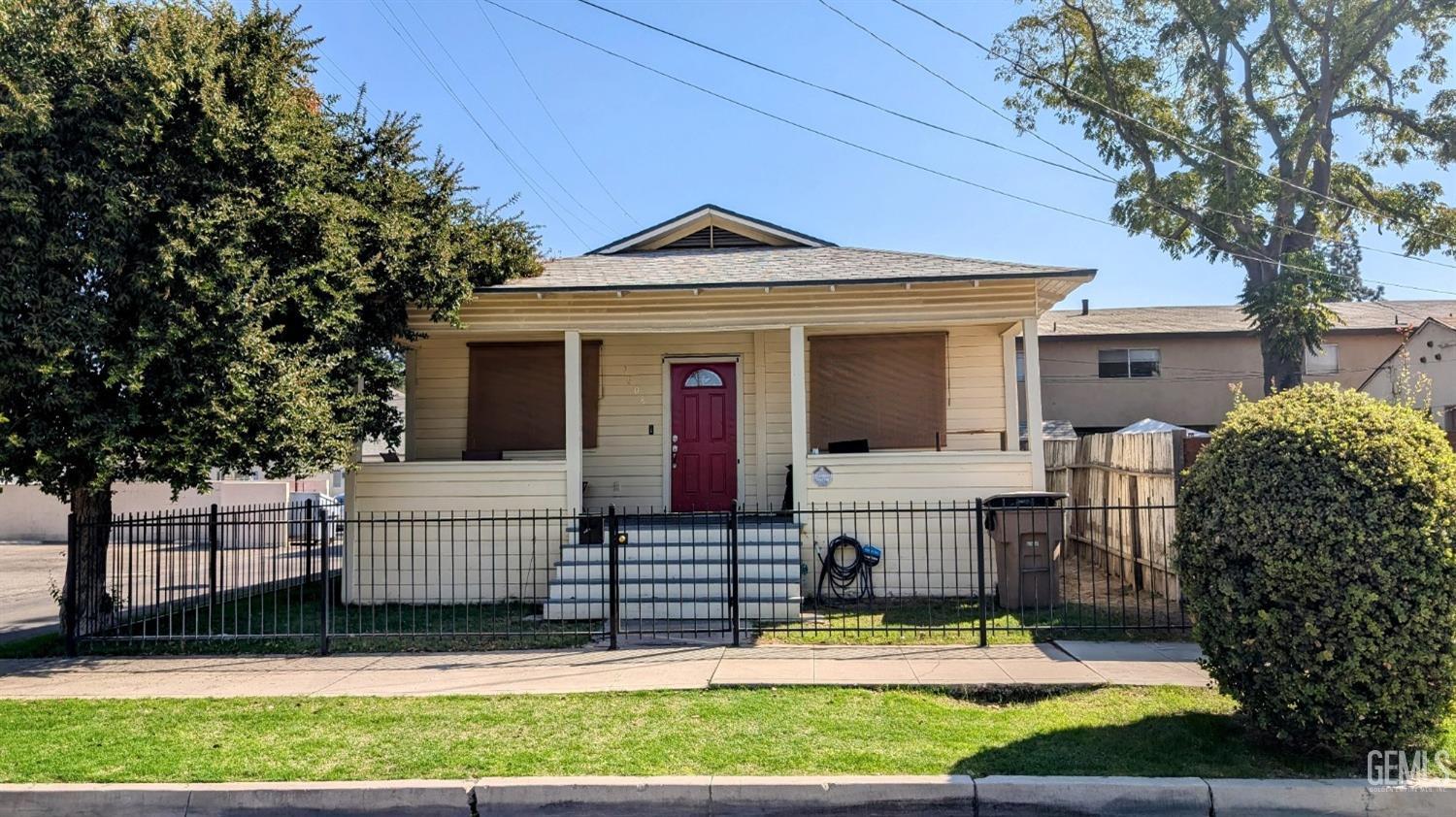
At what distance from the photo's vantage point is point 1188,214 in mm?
23453

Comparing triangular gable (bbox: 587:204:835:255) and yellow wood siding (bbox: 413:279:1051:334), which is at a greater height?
triangular gable (bbox: 587:204:835:255)

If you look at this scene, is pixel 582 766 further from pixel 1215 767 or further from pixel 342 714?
pixel 1215 767

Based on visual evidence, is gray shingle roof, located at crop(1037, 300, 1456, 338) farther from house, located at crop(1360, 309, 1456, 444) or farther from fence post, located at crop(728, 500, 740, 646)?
fence post, located at crop(728, 500, 740, 646)

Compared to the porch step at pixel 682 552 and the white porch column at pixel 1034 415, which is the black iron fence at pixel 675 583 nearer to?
the porch step at pixel 682 552

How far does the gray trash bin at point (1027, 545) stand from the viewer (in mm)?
9469

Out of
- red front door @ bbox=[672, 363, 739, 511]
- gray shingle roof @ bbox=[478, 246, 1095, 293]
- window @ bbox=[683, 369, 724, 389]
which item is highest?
gray shingle roof @ bbox=[478, 246, 1095, 293]

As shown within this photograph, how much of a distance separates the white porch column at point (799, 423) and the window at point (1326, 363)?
2494 centimetres

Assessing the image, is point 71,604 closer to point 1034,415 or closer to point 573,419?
point 573,419

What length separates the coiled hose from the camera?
33.5ft

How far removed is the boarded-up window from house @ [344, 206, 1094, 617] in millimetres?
27

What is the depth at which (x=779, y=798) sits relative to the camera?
4715 mm

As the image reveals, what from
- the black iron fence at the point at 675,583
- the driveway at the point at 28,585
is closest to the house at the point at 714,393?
the black iron fence at the point at 675,583

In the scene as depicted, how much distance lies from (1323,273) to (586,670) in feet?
72.0

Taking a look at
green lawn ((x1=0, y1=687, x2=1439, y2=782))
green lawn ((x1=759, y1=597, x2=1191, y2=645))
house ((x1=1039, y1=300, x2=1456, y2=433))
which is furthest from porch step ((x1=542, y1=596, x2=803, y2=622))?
house ((x1=1039, y1=300, x2=1456, y2=433))
